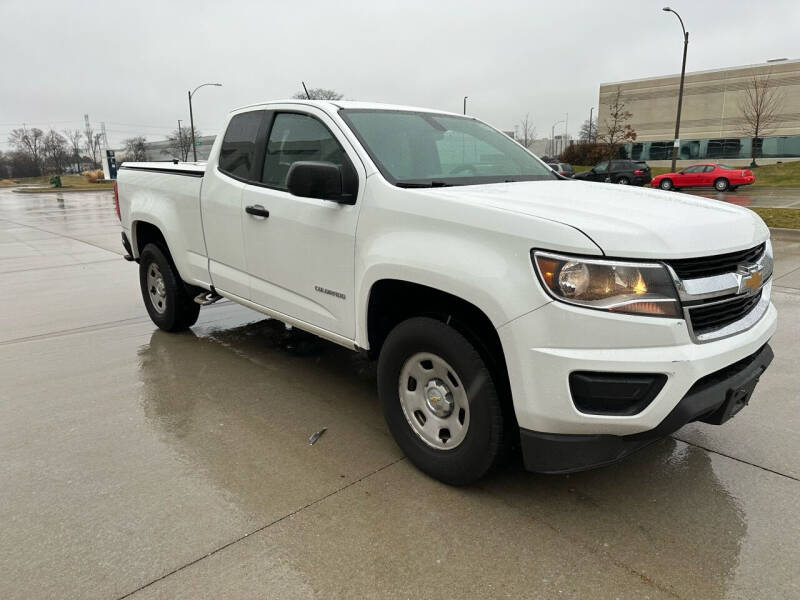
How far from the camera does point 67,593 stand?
7.36 feet

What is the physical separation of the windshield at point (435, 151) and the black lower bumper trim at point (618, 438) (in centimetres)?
146

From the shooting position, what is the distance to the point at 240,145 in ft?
14.1

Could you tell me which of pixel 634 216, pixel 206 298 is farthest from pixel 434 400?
pixel 206 298

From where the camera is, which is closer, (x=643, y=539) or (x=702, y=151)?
(x=643, y=539)

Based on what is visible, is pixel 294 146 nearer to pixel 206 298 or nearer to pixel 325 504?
pixel 206 298

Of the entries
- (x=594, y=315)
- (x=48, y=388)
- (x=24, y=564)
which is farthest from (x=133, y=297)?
(x=594, y=315)

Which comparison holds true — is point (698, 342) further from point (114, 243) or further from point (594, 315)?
point (114, 243)

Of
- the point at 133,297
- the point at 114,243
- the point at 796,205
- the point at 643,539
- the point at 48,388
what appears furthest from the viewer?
the point at 796,205

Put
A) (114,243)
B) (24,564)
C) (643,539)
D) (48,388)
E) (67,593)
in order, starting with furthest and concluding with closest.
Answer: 1. (114,243)
2. (48,388)
3. (643,539)
4. (24,564)
5. (67,593)

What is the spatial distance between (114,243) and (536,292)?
11540mm

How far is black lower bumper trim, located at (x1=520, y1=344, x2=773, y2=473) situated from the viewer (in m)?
2.37

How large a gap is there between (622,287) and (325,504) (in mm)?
1669

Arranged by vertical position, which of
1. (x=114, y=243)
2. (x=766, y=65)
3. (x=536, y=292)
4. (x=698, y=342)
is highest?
(x=766, y=65)

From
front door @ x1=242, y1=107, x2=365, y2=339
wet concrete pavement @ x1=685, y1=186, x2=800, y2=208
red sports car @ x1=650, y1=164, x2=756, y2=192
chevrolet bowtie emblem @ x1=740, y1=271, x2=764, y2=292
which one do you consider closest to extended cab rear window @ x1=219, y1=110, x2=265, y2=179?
front door @ x1=242, y1=107, x2=365, y2=339
